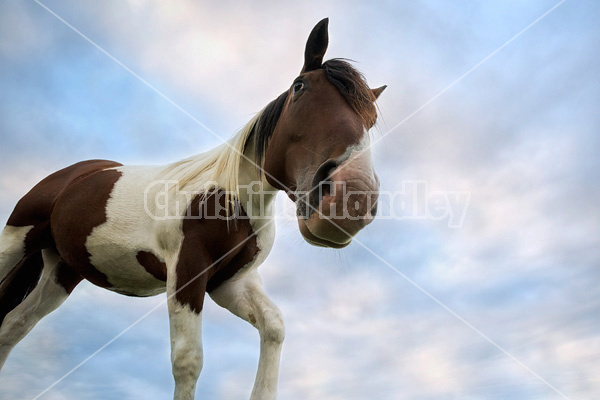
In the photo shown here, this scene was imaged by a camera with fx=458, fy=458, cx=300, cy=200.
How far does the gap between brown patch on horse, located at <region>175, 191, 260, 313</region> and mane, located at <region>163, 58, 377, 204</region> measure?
0.52ft

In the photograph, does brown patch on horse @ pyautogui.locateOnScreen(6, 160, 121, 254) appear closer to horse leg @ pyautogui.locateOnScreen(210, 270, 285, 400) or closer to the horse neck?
the horse neck

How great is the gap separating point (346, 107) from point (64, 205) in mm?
2732

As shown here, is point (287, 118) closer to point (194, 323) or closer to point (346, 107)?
point (346, 107)

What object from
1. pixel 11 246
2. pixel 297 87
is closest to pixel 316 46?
pixel 297 87

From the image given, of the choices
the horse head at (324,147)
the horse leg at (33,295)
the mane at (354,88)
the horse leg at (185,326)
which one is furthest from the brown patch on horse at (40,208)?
the mane at (354,88)

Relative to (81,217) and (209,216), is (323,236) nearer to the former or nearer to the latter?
(209,216)

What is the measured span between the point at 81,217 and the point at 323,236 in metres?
2.36

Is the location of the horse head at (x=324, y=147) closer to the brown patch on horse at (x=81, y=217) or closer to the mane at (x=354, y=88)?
the mane at (x=354, y=88)

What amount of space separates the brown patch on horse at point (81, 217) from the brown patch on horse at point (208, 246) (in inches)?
38.9

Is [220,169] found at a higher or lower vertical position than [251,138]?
lower

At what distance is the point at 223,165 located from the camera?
3.67 m

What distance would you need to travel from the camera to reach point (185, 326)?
3.14m

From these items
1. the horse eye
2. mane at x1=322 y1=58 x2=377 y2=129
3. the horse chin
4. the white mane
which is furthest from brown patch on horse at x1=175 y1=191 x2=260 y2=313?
mane at x1=322 y1=58 x2=377 y2=129

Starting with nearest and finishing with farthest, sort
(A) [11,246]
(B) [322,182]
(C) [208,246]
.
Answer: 1. (B) [322,182]
2. (C) [208,246]
3. (A) [11,246]
